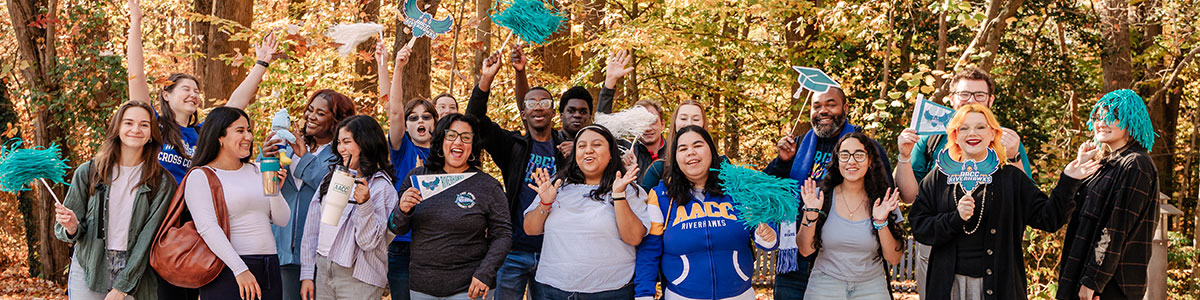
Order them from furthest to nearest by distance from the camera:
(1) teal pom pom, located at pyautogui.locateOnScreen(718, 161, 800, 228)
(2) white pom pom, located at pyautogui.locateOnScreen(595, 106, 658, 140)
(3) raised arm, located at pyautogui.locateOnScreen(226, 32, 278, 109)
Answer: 1. (3) raised arm, located at pyautogui.locateOnScreen(226, 32, 278, 109)
2. (2) white pom pom, located at pyautogui.locateOnScreen(595, 106, 658, 140)
3. (1) teal pom pom, located at pyautogui.locateOnScreen(718, 161, 800, 228)

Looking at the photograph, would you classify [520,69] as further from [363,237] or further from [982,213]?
[982,213]

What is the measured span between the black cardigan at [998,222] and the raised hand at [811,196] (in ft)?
1.89

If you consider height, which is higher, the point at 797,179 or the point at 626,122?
the point at 626,122

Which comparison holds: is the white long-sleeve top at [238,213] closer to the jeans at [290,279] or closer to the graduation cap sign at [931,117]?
the jeans at [290,279]

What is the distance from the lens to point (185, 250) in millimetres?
4027

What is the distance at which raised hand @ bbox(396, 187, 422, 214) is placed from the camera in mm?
3945

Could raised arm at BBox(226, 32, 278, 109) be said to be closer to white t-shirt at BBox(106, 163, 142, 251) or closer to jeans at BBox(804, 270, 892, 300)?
white t-shirt at BBox(106, 163, 142, 251)

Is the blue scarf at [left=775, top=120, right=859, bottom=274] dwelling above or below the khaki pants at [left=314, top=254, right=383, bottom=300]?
above

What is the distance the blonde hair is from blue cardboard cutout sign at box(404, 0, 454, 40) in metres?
2.78

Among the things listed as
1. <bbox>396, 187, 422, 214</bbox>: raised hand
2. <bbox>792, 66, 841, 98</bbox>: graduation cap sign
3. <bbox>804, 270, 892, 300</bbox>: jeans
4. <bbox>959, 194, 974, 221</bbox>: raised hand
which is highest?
<bbox>792, 66, 841, 98</bbox>: graduation cap sign

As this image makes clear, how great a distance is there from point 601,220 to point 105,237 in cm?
232

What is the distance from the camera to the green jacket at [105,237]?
4184 mm

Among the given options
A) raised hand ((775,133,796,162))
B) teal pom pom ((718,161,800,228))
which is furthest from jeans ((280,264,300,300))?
raised hand ((775,133,796,162))

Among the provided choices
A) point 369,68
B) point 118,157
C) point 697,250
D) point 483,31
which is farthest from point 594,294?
point 369,68
